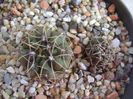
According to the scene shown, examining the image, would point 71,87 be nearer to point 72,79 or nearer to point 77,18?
point 72,79

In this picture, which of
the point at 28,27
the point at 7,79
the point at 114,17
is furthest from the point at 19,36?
the point at 114,17

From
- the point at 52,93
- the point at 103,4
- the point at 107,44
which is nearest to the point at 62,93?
the point at 52,93

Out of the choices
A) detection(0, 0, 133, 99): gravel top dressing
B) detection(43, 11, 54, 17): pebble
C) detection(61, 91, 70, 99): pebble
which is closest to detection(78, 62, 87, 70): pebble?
detection(0, 0, 133, 99): gravel top dressing

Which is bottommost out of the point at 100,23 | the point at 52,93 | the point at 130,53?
the point at 52,93

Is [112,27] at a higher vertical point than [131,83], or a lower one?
higher

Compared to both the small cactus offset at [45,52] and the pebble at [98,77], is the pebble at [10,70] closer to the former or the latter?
the small cactus offset at [45,52]

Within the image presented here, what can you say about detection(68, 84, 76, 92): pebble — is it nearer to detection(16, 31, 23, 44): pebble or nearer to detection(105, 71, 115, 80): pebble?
detection(105, 71, 115, 80): pebble

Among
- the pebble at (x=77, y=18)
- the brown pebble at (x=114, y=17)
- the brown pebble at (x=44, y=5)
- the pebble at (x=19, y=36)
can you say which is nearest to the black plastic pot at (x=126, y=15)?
the brown pebble at (x=114, y=17)

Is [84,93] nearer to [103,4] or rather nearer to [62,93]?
[62,93]
